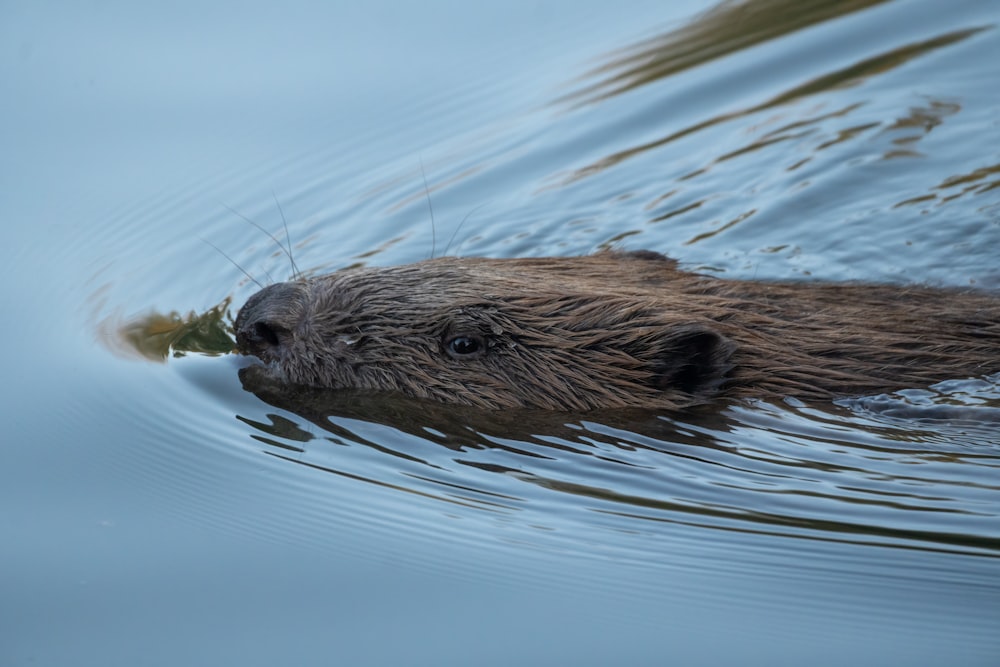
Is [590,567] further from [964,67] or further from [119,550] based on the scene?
[964,67]

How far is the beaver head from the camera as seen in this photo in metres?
5.30

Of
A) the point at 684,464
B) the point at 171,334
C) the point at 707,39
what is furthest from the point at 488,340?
the point at 707,39

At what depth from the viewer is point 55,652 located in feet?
12.4

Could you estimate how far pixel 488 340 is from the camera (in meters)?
5.37

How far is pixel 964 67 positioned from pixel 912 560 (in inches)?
208

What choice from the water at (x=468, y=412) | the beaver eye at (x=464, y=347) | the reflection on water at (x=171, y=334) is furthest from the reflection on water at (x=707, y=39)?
the beaver eye at (x=464, y=347)

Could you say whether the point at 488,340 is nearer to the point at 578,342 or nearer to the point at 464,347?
the point at 464,347

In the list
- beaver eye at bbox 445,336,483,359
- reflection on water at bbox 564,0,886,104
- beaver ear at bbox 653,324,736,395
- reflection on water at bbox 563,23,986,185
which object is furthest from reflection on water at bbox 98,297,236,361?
reflection on water at bbox 564,0,886,104

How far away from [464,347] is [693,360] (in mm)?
910

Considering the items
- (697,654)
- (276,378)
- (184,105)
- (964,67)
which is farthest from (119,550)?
(964,67)

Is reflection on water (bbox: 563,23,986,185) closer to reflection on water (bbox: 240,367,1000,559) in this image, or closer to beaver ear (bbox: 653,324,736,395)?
beaver ear (bbox: 653,324,736,395)

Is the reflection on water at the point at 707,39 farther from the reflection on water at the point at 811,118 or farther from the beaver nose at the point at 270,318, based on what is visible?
the beaver nose at the point at 270,318

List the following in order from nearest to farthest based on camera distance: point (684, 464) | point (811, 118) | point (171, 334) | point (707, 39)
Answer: point (684, 464), point (171, 334), point (811, 118), point (707, 39)

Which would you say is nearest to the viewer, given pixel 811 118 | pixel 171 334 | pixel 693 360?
pixel 693 360
